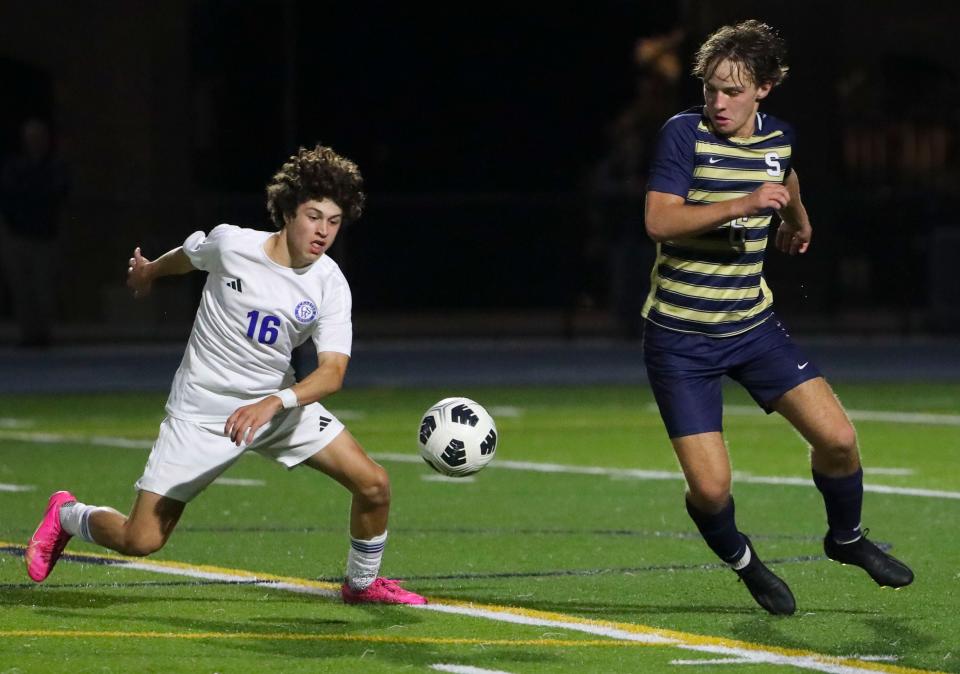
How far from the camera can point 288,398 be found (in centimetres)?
772

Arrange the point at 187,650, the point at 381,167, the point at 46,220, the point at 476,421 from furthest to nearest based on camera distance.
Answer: the point at 381,167, the point at 46,220, the point at 476,421, the point at 187,650

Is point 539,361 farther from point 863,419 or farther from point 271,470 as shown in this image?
point 271,470

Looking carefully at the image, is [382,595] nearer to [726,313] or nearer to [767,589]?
[767,589]

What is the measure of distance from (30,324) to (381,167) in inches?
344

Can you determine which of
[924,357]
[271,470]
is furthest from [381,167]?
[271,470]

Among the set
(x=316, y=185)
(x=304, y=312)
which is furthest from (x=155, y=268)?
(x=316, y=185)

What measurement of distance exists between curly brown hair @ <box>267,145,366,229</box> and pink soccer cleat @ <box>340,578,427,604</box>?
4.67 feet

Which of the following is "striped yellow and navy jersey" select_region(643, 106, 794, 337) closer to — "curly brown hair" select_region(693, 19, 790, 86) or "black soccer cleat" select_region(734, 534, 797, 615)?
"curly brown hair" select_region(693, 19, 790, 86)

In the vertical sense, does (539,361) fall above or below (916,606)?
below

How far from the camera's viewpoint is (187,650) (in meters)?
7.27

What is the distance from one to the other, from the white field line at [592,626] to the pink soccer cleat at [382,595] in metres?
0.08

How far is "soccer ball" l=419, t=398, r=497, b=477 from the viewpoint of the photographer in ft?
26.9

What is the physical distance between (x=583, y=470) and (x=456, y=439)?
515 centimetres


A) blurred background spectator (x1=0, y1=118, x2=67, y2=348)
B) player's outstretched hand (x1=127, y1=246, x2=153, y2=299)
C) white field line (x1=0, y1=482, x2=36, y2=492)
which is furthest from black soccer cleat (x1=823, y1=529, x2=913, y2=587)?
blurred background spectator (x1=0, y1=118, x2=67, y2=348)
